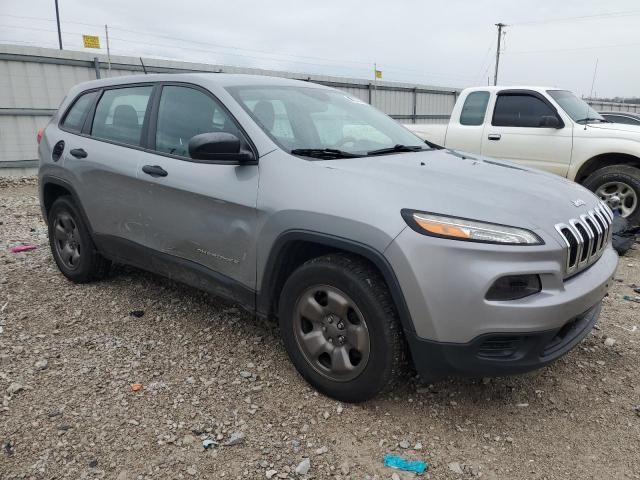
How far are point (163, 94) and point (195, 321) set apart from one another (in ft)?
5.24

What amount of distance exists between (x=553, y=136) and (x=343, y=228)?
5190mm

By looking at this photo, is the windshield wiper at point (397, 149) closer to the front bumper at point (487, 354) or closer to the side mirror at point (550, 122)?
the front bumper at point (487, 354)

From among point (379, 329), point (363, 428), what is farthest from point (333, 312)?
point (363, 428)

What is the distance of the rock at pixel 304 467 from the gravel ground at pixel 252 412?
0.02 m

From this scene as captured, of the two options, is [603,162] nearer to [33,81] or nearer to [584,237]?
[584,237]

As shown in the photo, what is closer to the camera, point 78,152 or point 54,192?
point 78,152

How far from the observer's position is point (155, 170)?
10.5 feet

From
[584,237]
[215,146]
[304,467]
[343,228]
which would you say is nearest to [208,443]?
[304,467]

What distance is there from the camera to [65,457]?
7.39 feet

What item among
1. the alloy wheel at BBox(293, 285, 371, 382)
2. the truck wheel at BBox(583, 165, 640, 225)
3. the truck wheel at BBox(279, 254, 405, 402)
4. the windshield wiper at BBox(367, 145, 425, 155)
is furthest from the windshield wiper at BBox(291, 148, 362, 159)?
the truck wheel at BBox(583, 165, 640, 225)

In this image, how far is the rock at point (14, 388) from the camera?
2729mm

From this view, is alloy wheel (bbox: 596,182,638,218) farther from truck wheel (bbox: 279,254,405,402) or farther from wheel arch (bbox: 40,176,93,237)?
wheel arch (bbox: 40,176,93,237)

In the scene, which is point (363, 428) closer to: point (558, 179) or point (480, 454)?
point (480, 454)

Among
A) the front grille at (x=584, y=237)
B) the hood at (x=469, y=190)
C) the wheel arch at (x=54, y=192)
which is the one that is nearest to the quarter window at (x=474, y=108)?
the hood at (x=469, y=190)
